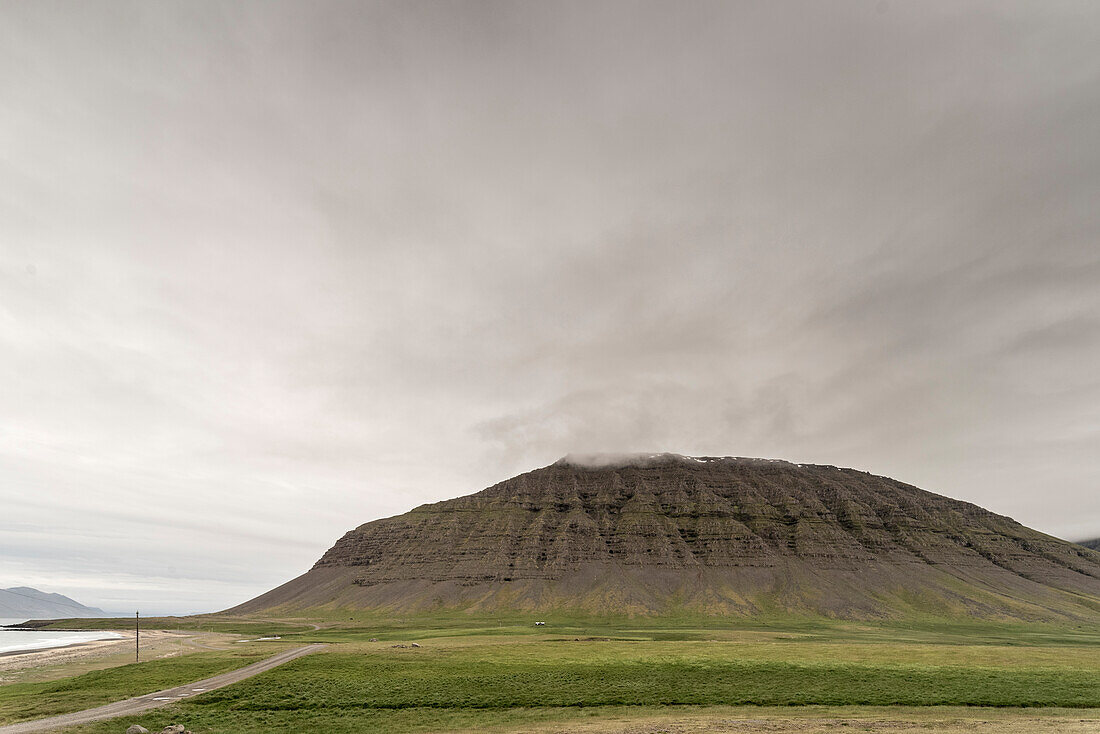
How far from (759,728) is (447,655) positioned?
46.6m

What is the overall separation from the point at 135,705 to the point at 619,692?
4444 centimetres

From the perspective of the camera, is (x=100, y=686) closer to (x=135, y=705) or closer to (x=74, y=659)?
(x=135, y=705)

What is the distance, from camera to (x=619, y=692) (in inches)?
2160

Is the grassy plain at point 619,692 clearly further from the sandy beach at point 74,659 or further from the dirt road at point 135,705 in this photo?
the sandy beach at point 74,659

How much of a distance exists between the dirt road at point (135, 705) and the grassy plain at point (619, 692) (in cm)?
238

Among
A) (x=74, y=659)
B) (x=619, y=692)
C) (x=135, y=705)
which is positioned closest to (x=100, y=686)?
(x=135, y=705)

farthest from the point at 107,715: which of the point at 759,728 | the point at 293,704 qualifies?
the point at 759,728

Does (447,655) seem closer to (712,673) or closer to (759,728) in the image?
(712,673)

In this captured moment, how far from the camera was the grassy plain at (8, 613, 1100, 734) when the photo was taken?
45.3 meters

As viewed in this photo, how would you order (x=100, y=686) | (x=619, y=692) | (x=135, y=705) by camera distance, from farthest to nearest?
(x=100, y=686), (x=619, y=692), (x=135, y=705)

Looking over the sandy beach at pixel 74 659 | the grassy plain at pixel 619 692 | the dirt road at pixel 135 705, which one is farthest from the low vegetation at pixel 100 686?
the sandy beach at pixel 74 659

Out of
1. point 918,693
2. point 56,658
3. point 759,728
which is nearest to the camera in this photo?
point 759,728

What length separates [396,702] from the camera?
2039 inches

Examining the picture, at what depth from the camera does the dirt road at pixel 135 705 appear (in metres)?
42.5
